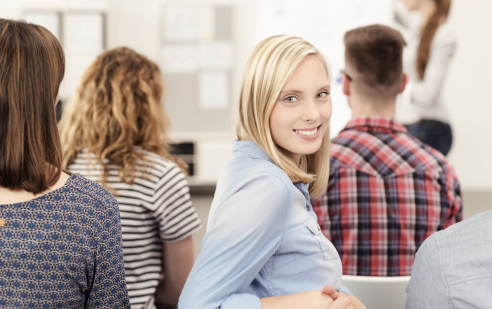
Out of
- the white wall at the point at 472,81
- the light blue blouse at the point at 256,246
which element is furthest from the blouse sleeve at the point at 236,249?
the white wall at the point at 472,81

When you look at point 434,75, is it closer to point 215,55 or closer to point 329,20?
point 329,20

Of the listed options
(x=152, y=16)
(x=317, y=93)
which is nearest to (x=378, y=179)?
(x=317, y=93)

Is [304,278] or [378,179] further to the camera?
[378,179]

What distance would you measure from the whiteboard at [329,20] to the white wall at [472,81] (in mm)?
1165

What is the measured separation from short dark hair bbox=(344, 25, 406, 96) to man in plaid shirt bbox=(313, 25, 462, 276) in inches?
5.7

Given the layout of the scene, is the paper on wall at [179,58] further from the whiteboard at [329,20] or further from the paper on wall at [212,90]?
the whiteboard at [329,20]

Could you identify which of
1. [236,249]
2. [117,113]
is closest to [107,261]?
[236,249]

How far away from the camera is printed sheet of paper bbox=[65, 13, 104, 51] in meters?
5.01

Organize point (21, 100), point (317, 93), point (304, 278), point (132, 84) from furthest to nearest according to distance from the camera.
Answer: point (132, 84) < point (317, 93) < point (304, 278) < point (21, 100)

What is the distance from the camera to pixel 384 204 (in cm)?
154

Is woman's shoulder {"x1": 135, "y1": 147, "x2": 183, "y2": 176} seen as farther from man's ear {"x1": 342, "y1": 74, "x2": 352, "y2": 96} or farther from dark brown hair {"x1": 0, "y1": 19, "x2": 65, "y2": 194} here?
man's ear {"x1": 342, "y1": 74, "x2": 352, "y2": 96}

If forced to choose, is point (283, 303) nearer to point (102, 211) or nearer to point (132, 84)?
point (102, 211)

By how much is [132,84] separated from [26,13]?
163 inches

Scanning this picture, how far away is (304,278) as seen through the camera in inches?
35.8
